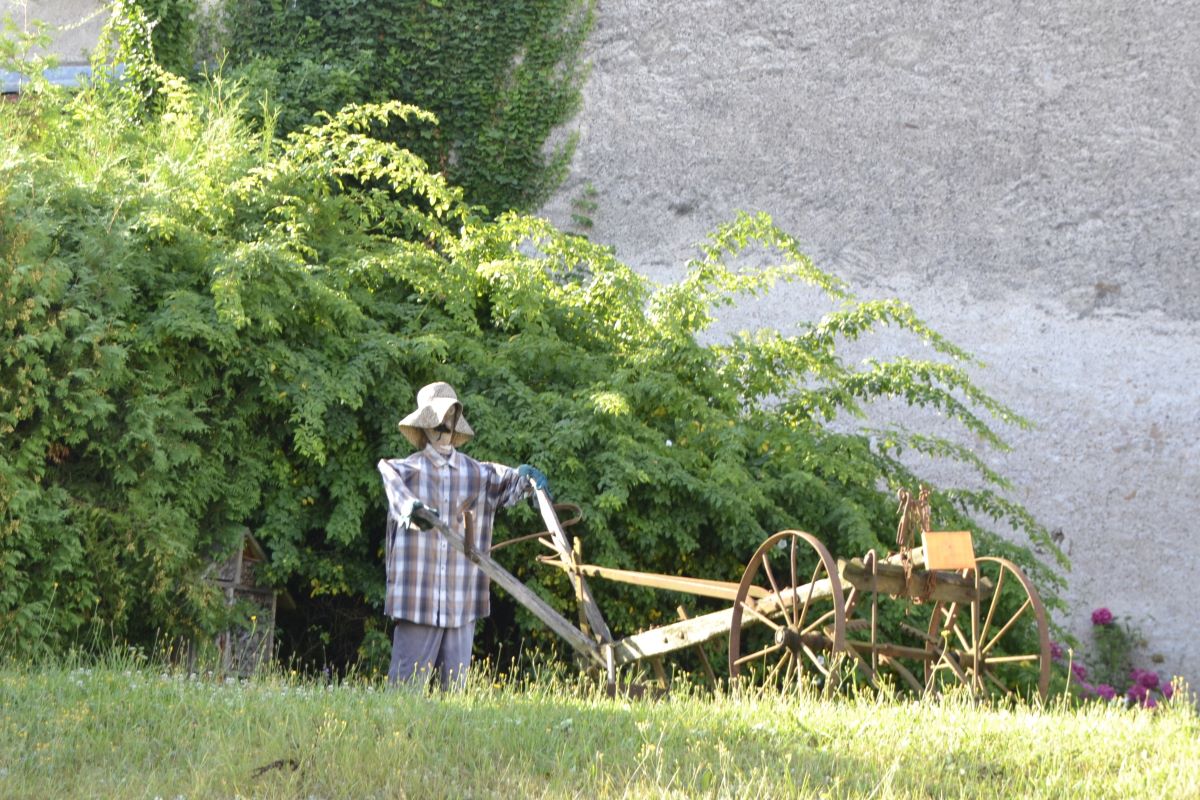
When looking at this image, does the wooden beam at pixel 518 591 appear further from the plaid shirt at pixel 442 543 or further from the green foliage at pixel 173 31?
the green foliage at pixel 173 31

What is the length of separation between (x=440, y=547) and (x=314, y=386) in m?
1.39

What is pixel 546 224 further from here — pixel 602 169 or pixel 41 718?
pixel 41 718

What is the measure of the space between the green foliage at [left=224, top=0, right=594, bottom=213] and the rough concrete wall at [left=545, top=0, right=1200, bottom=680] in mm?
325

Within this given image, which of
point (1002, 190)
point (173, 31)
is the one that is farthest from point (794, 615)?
point (173, 31)

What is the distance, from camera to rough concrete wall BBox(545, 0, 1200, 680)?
1161 centimetres

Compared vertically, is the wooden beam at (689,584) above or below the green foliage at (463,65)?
below

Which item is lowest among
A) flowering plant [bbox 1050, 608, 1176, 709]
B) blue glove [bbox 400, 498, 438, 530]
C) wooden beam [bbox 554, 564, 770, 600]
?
flowering plant [bbox 1050, 608, 1176, 709]

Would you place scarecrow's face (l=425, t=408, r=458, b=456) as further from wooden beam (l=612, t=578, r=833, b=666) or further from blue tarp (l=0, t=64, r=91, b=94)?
blue tarp (l=0, t=64, r=91, b=94)

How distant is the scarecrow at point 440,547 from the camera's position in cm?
713

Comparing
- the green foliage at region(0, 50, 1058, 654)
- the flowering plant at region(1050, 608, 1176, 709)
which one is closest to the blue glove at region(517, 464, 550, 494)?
the green foliage at region(0, 50, 1058, 654)

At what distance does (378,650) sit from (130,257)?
261cm

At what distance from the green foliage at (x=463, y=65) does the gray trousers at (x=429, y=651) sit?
6351mm

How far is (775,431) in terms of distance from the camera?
8.81 meters

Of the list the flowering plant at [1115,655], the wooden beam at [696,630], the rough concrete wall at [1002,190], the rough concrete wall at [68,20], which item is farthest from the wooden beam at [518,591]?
the rough concrete wall at [68,20]
